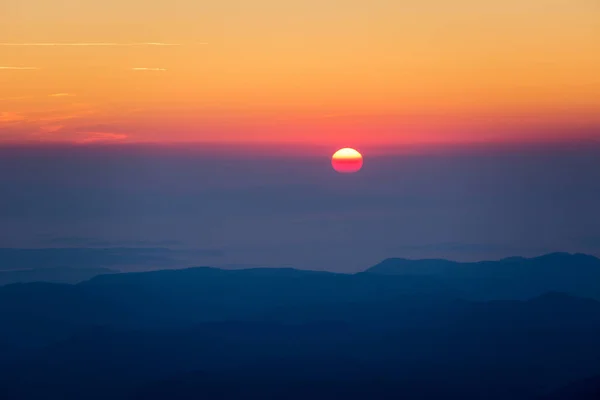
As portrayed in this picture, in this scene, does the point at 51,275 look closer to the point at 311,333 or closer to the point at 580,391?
the point at 311,333

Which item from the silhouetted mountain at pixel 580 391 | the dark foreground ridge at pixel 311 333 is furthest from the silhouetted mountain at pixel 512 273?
the silhouetted mountain at pixel 580 391

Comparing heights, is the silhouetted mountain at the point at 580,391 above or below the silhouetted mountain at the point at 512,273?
below

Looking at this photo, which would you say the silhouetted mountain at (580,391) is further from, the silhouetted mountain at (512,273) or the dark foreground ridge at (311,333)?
the silhouetted mountain at (512,273)

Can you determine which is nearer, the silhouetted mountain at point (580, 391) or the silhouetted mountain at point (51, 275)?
the silhouetted mountain at point (580, 391)

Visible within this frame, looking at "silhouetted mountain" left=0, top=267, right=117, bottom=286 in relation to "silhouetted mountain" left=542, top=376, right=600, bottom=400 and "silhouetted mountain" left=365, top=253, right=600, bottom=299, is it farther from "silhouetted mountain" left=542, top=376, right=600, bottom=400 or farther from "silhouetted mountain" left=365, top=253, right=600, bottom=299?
"silhouetted mountain" left=542, top=376, right=600, bottom=400

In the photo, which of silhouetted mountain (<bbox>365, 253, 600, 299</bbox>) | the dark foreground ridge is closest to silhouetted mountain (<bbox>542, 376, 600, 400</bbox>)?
the dark foreground ridge

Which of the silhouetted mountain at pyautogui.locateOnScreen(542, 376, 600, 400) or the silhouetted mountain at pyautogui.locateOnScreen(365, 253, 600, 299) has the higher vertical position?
the silhouetted mountain at pyautogui.locateOnScreen(365, 253, 600, 299)

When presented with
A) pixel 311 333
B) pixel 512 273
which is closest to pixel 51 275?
pixel 311 333
